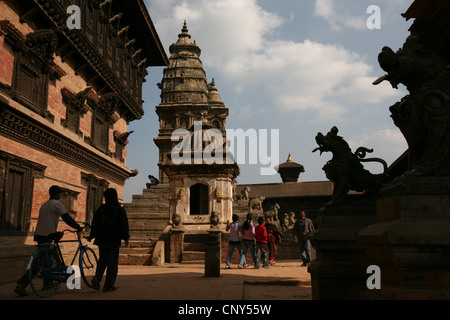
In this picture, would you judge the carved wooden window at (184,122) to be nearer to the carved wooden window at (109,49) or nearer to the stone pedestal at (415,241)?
the carved wooden window at (109,49)

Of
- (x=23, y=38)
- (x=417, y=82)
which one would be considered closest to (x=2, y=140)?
(x=23, y=38)

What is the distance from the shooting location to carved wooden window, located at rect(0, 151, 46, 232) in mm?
11156

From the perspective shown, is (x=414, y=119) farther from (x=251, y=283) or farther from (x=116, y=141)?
(x=116, y=141)

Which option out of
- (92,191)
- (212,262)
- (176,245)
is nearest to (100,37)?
(92,191)

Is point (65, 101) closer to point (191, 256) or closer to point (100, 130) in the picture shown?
point (100, 130)

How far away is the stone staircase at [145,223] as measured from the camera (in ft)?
48.1

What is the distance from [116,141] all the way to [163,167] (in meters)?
6.02

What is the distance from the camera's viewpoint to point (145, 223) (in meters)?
22.7

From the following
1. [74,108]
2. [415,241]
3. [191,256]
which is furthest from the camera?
[74,108]

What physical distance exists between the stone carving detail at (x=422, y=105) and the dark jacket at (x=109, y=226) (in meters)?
4.31

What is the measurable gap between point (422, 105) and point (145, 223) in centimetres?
2050

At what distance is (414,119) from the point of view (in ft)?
11.9

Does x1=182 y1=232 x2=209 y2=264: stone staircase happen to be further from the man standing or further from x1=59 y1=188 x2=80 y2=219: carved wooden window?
x1=59 y1=188 x2=80 y2=219: carved wooden window

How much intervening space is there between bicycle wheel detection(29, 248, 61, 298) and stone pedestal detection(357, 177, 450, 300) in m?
4.38
